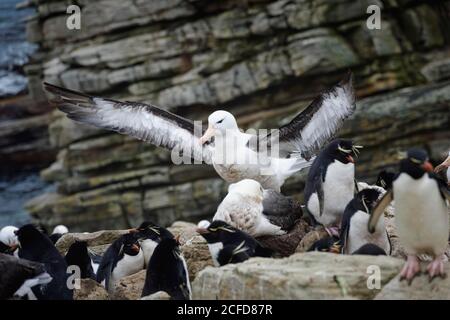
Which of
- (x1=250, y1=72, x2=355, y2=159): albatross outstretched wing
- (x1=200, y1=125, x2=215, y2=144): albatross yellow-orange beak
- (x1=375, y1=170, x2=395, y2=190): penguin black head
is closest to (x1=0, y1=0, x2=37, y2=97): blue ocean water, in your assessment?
(x1=200, y1=125, x2=215, y2=144): albatross yellow-orange beak

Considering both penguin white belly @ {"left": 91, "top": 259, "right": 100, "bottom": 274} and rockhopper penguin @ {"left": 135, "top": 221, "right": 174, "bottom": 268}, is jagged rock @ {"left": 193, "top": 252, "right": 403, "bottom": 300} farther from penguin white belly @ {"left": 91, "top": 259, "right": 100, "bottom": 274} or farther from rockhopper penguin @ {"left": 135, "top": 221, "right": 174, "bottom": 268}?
penguin white belly @ {"left": 91, "top": 259, "right": 100, "bottom": 274}

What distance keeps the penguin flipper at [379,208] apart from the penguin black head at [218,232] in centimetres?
138

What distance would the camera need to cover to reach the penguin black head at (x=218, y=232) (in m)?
8.66

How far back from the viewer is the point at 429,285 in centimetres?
720

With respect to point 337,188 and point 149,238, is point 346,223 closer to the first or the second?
point 337,188

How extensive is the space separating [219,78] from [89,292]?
1604cm

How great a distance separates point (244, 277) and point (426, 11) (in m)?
18.3

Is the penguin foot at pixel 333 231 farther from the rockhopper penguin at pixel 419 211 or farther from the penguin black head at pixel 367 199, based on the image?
the rockhopper penguin at pixel 419 211

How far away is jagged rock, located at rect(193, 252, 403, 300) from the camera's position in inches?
279

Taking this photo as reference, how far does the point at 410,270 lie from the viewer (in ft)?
23.5

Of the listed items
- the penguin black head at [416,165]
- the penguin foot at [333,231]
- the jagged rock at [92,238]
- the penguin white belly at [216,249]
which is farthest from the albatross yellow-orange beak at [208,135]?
the penguin black head at [416,165]

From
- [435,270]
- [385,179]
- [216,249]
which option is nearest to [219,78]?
[385,179]
